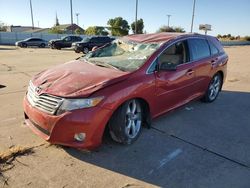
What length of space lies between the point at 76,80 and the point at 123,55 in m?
1.26

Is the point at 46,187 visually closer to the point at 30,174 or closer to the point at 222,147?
the point at 30,174

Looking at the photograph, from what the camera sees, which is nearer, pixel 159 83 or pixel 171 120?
pixel 159 83

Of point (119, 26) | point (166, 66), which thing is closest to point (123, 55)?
point (166, 66)

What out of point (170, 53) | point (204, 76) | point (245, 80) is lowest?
point (245, 80)

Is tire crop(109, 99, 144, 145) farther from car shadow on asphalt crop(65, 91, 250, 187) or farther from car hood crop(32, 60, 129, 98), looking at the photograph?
car hood crop(32, 60, 129, 98)

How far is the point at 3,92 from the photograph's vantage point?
7223mm

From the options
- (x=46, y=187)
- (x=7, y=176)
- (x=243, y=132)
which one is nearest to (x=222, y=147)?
(x=243, y=132)

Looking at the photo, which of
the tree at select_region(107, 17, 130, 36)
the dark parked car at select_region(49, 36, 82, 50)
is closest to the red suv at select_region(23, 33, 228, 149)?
the dark parked car at select_region(49, 36, 82, 50)

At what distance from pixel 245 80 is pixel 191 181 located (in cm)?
762

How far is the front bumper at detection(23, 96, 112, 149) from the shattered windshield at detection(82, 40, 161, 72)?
1013 mm

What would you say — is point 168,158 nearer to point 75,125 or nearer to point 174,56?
point 75,125

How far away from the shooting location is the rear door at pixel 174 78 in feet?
15.0

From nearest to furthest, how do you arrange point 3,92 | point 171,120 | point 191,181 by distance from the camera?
point 191,181 < point 171,120 < point 3,92

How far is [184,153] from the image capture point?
398cm
